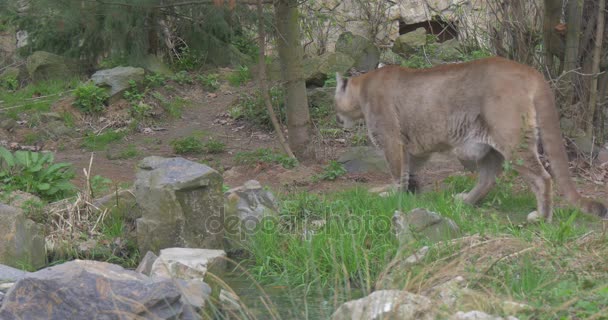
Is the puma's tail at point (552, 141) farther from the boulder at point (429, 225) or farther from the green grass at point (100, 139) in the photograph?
the green grass at point (100, 139)

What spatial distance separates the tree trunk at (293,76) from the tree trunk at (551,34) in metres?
3.04

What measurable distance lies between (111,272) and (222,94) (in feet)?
30.9

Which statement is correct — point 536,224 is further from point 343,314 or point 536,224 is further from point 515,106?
point 343,314

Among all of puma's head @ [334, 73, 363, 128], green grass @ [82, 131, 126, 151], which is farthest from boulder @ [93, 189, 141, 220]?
green grass @ [82, 131, 126, 151]

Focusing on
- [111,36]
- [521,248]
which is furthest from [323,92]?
[521,248]

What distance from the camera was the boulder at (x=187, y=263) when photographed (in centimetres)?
611

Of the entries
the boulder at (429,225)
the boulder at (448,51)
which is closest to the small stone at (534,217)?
the boulder at (429,225)

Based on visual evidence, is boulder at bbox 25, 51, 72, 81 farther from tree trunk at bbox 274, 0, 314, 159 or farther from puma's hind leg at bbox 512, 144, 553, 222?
puma's hind leg at bbox 512, 144, 553, 222

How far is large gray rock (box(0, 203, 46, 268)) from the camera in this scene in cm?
696

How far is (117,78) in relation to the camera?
1355cm

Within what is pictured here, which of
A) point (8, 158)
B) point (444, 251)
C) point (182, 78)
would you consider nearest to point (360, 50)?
point (182, 78)

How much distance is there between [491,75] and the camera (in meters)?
7.59

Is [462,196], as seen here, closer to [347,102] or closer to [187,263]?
[347,102]

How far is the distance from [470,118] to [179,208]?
9.33 ft
